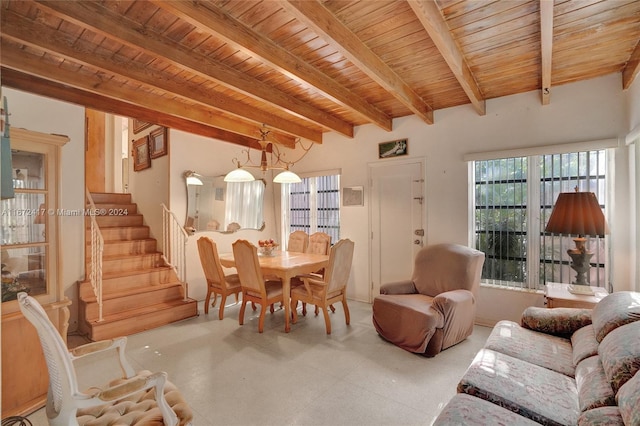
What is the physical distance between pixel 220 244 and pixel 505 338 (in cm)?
404

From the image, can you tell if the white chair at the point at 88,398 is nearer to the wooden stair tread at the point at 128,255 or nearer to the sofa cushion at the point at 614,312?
the sofa cushion at the point at 614,312

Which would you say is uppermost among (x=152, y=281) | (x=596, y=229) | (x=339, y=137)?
(x=339, y=137)

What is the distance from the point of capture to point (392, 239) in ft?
14.2

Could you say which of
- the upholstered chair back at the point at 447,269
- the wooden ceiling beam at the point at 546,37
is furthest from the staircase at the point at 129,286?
the wooden ceiling beam at the point at 546,37

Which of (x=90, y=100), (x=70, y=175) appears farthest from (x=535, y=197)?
(x=70, y=175)

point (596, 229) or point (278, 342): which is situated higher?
point (596, 229)

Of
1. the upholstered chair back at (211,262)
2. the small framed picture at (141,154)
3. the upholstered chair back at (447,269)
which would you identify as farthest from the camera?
the small framed picture at (141,154)

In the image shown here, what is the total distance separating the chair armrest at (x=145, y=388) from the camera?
1.30 metres

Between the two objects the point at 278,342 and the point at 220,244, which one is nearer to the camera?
the point at 278,342

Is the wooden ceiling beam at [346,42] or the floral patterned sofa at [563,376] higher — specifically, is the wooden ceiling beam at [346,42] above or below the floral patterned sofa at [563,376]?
above

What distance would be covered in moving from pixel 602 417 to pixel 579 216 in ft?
6.09

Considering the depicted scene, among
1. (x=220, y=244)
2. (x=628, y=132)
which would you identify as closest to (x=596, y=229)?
(x=628, y=132)

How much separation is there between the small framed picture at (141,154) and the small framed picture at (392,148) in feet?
12.3

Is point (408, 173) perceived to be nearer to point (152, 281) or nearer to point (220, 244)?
point (220, 244)
